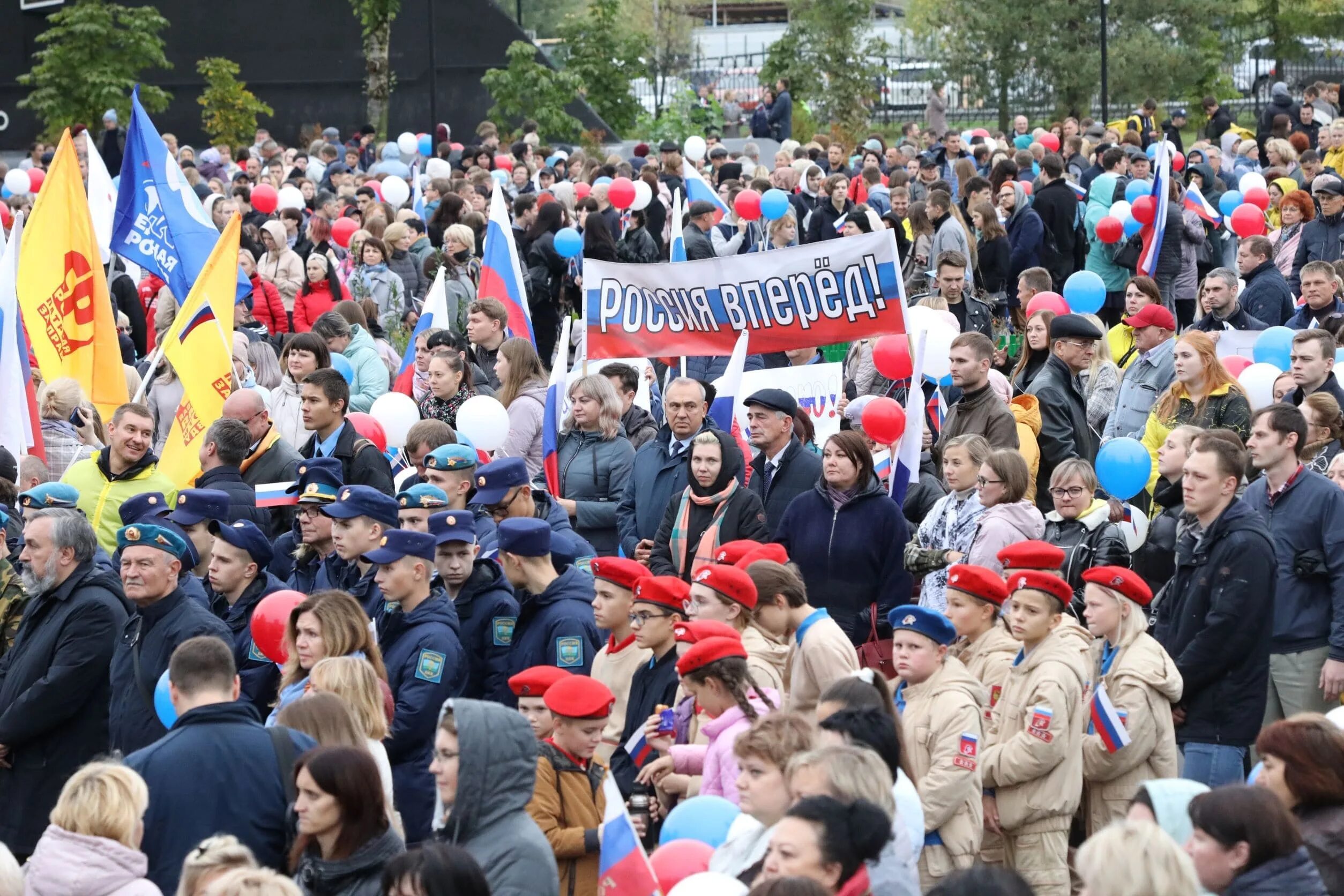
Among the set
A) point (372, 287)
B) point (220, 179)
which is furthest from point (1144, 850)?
point (220, 179)

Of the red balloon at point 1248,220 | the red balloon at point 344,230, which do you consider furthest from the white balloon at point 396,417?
the red balloon at point 1248,220

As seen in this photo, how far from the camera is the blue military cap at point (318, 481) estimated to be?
7.72 meters

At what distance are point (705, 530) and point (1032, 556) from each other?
187cm

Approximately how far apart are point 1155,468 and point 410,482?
3.86m

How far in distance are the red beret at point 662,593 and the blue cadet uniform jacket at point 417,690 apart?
2.53ft

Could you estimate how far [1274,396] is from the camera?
935 cm

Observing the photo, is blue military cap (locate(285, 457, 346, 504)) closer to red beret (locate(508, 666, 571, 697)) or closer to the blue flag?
red beret (locate(508, 666, 571, 697))

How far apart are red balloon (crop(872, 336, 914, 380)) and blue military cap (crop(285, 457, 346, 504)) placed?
3415mm

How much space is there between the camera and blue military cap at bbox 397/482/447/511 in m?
7.56

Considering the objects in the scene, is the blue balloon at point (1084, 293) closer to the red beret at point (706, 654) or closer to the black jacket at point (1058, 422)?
the black jacket at point (1058, 422)

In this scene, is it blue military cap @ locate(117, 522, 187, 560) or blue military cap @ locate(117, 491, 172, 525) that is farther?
blue military cap @ locate(117, 491, 172, 525)

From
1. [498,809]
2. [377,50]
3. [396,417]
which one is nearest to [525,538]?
[498,809]

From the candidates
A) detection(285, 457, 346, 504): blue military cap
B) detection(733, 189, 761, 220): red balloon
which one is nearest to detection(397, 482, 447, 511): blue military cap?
detection(285, 457, 346, 504): blue military cap

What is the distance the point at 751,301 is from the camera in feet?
34.3
